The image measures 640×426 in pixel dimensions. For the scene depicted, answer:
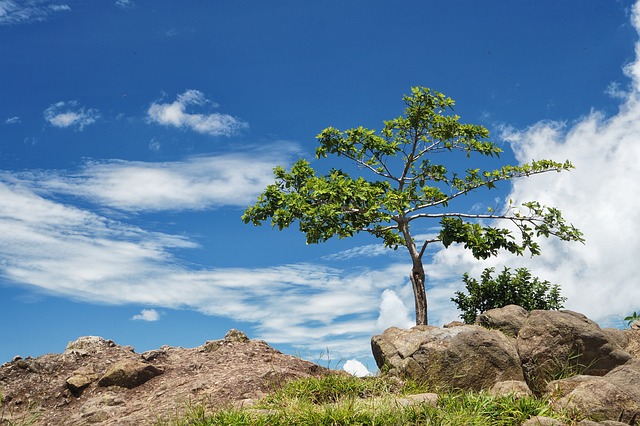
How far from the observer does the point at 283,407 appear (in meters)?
9.23

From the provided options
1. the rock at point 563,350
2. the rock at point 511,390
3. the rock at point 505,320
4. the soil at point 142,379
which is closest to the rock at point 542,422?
the rock at point 511,390

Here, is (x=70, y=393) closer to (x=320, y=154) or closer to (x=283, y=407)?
(x=283, y=407)

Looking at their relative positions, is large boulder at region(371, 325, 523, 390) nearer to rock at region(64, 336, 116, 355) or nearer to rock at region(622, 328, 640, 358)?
rock at region(622, 328, 640, 358)

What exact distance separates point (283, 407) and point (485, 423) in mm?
3002

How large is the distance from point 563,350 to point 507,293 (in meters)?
7.52

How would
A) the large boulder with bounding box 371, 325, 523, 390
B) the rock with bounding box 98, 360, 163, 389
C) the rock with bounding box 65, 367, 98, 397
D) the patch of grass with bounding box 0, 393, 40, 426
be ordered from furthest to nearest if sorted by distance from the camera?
1. the rock with bounding box 65, 367, 98, 397
2. the rock with bounding box 98, 360, 163, 389
3. the large boulder with bounding box 371, 325, 523, 390
4. the patch of grass with bounding box 0, 393, 40, 426

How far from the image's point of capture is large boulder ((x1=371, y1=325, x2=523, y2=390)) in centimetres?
1202

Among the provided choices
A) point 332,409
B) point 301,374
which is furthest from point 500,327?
point 332,409

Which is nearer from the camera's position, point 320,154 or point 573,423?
point 573,423

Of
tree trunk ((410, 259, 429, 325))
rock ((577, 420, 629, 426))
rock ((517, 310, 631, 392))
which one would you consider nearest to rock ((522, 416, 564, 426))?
rock ((577, 420, 629, 426))

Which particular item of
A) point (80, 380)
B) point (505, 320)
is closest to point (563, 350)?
point (505, 320)

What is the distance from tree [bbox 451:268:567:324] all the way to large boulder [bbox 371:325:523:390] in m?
7.70

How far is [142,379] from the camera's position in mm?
12477

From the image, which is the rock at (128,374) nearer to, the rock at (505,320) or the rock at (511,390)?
→ the rock at (511,390)
